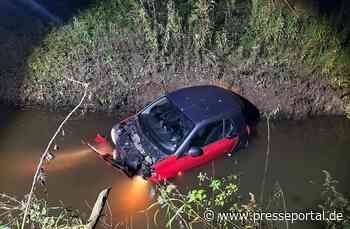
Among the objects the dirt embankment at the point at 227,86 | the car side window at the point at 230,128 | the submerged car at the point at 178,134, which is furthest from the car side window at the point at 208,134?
the dirt embankment at the point at 227,86

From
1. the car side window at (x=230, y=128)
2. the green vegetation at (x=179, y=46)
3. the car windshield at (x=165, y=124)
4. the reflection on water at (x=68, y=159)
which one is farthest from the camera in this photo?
the green vegetation at (x=179, y=46)

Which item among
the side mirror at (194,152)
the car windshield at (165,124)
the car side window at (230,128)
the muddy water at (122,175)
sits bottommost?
the muddy water at (122,175)

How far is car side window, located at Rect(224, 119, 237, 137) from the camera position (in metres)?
9.21

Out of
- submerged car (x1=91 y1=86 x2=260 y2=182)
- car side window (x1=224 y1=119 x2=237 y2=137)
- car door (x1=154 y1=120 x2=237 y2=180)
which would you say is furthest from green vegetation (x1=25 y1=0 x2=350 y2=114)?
car door (x1=154 y1=120 x2=237 y2=180)

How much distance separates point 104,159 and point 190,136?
171 centimetres

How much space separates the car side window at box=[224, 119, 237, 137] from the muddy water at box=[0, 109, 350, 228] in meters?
0.81

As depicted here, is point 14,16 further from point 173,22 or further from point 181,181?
point 181,181

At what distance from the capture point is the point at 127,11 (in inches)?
491

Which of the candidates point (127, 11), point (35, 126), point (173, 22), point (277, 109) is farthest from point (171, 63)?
point (35, 126)

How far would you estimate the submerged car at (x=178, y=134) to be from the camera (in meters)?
8.73

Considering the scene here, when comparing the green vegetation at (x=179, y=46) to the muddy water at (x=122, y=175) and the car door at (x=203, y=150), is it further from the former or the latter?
the car door at (x=203, y=150)

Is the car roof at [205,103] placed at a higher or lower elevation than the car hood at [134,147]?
higher

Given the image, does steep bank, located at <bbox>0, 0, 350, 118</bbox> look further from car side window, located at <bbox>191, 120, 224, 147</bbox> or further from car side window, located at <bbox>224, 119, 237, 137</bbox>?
car side window, located at <bbox>191, 120, 224, 147</bbox>

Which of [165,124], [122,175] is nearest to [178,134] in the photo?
[165,124]
